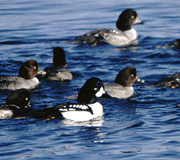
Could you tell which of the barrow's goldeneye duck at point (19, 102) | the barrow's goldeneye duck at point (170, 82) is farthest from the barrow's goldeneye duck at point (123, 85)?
the barrow's goldeneye duck at point (19, 102)

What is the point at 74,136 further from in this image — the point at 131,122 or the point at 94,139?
the point at 131,122

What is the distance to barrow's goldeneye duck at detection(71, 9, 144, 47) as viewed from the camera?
1902 cm

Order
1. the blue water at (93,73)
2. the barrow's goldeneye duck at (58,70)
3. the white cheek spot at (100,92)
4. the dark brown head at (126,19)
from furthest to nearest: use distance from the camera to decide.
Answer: the dark brown head at (126,19)
the barrow's goldeneye duck at (58,70)
the white cheek spot at (100,92)
the blue water at (93,73)

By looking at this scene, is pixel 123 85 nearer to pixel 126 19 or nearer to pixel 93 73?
pixel 93 73

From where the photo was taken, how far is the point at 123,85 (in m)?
13.6

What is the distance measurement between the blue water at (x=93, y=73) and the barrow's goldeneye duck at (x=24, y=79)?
39 centimetres

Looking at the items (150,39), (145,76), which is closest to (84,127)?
(145,76)

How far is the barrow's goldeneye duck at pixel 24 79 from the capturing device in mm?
13898

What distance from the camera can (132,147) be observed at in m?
9.18

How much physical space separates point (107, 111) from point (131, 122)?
42.9 inches

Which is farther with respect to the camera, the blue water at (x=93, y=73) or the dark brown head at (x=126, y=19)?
the dark brown head at (x=126, y=19)

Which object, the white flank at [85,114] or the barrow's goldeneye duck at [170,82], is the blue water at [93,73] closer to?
the white flank at [85,114]

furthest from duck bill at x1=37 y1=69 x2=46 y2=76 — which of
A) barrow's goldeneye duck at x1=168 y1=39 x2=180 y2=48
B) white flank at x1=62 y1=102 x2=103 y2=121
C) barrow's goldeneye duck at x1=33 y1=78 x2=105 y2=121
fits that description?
barrow's goldeneye duck at x1=168 y1=39 x2=180 y2=48

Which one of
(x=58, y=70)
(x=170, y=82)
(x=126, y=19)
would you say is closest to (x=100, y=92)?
(x=170, y=82)
